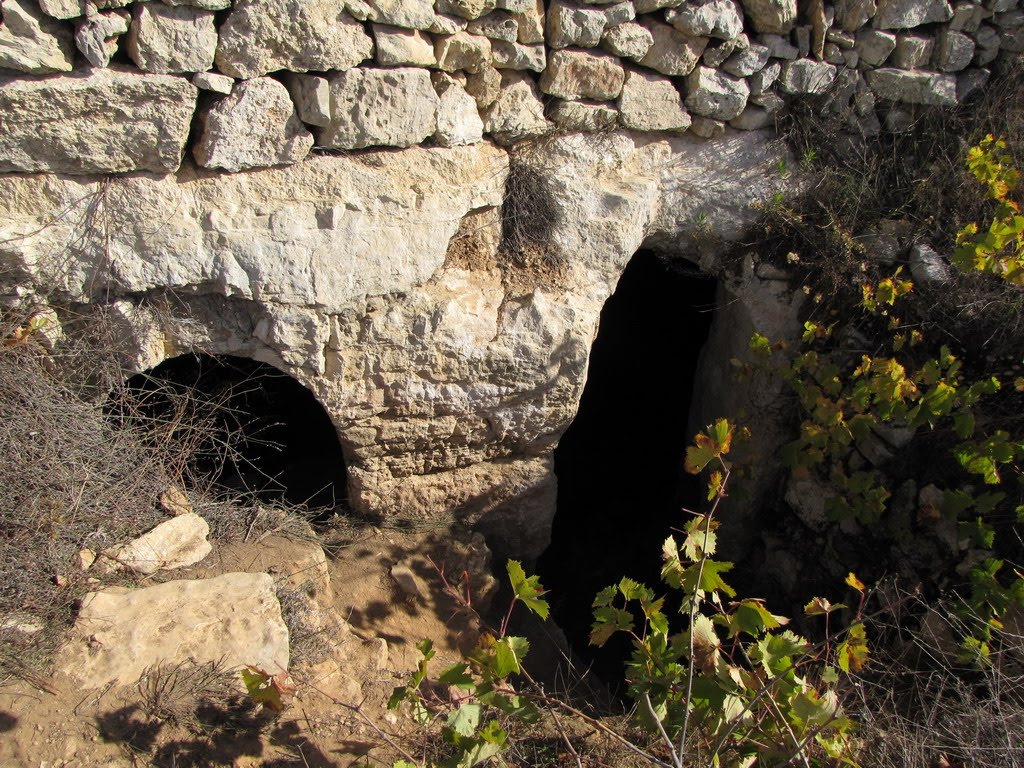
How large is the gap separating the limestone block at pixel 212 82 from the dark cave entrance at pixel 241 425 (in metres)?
0.93

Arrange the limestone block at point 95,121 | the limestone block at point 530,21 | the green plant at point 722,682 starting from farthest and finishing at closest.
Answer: the limestone block at point 530,21 → the limestone block at point 95,121 → the green plant at point 722,682

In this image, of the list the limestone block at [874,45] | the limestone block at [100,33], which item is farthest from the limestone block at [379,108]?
the limestone block at [874,45]

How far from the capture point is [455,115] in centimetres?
300

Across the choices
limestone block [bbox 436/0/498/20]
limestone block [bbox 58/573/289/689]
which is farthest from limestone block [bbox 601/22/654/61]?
limestone block [bbox 58/573/289/689]

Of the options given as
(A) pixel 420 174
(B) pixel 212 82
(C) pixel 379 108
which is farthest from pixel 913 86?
(B) pixel 212 82

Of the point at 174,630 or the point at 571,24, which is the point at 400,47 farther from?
the point at 174,630

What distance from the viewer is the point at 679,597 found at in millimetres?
4324

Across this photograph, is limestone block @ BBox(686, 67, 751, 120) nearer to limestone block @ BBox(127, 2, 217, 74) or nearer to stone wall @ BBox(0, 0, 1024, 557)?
stone wall @ BBox(0, 0, 1024, 557)

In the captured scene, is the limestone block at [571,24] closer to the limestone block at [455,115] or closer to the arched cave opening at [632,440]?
the limestone block at [455,115]

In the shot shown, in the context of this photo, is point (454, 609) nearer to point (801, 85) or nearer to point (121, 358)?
point (121, 358)

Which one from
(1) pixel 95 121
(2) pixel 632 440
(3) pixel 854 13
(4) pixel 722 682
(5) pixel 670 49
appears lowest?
(2) pixel 632 440

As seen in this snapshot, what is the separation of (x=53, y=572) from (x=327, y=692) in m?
0.97

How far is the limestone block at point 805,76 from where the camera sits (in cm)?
342

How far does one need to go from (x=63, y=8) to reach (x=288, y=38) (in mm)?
634
